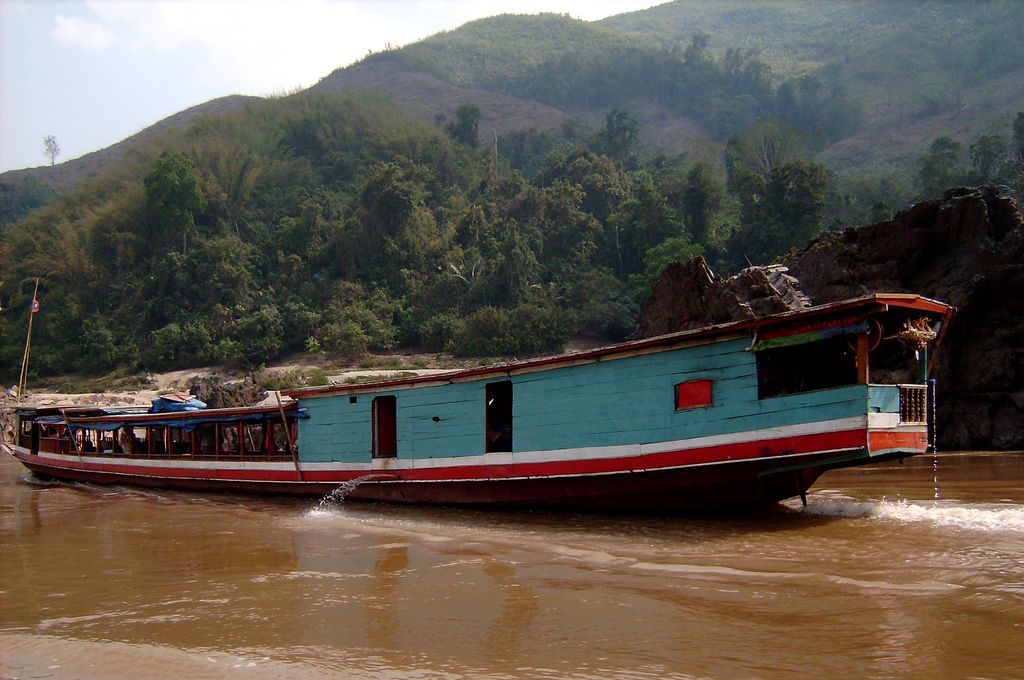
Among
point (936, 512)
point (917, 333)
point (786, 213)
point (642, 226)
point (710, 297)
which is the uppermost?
point (642, 226)

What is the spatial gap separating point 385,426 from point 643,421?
4.39 m

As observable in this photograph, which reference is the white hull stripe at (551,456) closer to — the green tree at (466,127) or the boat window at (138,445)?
the boat window at (138,445)

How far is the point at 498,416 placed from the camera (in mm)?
11977

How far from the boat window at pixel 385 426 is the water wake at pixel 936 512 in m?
5.74

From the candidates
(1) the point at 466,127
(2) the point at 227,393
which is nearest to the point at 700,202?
(2) the point at 227,393

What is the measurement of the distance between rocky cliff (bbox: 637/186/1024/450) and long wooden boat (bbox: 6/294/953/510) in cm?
656

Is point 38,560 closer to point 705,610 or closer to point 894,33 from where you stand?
point 705,610

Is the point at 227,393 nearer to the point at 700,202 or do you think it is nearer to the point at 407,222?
the point at 407,222

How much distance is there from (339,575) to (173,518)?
5228 millimetres

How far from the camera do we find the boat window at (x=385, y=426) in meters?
12.0

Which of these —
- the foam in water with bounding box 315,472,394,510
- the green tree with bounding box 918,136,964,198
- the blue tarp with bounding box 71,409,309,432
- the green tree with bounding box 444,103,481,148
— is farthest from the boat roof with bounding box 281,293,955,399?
the green tree with bounding box 444,103,481,148

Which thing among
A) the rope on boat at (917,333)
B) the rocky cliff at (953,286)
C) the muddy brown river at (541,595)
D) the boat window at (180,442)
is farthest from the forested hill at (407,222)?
the rope on boat at (917,333)

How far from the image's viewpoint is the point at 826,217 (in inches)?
1610

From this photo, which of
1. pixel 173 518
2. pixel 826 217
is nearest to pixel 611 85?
pixel 826 217
